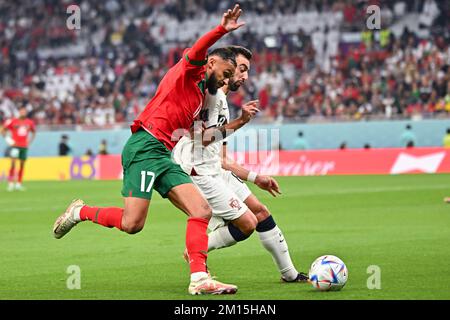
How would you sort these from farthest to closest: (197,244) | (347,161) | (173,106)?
1. (347,161)
2. (173,106)
3. (197,244)

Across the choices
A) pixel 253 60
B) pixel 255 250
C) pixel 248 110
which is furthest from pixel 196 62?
pixel 253 60

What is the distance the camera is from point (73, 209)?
8.87 metres

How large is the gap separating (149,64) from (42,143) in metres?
5.51

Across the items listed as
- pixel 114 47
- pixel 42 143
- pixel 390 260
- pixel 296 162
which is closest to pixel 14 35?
pixel 114 47

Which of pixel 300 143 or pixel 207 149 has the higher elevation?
pixel 207 149

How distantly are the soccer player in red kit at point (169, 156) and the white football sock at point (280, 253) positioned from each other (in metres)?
1.06

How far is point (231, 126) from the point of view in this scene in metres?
8.48

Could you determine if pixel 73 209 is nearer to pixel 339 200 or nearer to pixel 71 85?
pixel 339 200

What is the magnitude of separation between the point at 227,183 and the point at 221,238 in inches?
21.3

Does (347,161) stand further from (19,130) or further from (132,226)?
(132,226)

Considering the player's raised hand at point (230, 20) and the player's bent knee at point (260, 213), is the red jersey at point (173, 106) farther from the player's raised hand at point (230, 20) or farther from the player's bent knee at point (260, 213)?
the player's bent knee at point (260, 213)

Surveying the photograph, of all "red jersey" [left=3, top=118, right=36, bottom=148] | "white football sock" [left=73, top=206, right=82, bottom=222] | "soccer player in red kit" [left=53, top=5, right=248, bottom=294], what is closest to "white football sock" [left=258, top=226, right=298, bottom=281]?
"soccer player in red kit" [left=53, top=5, right=248, bottom=294]

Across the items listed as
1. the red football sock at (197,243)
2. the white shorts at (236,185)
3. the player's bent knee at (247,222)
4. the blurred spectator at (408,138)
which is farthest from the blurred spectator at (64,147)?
the red football sock at (197,243)

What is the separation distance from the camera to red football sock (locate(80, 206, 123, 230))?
8289mm
